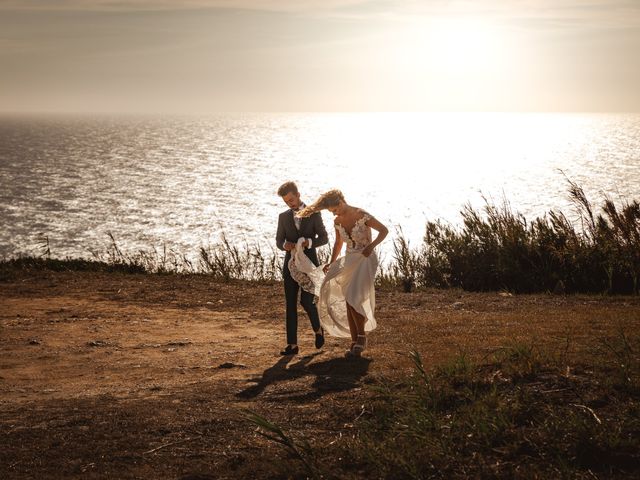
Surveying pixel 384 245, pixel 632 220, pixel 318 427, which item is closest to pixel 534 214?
pixel 384 245

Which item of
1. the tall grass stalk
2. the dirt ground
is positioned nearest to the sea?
the tall grass stalk

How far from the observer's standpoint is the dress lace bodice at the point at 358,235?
8.98 meters

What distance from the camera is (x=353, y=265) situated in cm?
912

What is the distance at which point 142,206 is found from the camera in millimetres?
69375

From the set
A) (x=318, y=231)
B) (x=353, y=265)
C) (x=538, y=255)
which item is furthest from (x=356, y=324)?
(x=538, y=255)

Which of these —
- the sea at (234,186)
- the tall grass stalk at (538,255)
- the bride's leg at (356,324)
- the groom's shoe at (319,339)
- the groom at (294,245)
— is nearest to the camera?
the bride's leg at (356,324)

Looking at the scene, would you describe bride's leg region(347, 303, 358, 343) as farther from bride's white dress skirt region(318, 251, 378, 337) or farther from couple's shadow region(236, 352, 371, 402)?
couple's shadow region(236, 352, 371, 402)

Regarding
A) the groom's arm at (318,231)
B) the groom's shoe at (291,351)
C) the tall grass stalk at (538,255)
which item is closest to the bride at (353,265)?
the groom's arm at (318,231)

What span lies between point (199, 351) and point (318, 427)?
3.61 metres

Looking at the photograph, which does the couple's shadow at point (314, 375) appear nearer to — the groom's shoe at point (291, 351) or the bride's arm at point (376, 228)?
Answer: the groom's shoe at point (291, 351)

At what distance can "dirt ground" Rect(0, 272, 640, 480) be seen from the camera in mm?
6344

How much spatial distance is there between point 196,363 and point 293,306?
141cm

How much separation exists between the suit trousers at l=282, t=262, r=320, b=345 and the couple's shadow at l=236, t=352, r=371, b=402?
347 millimetres

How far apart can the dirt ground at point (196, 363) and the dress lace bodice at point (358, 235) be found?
4.33 feet
